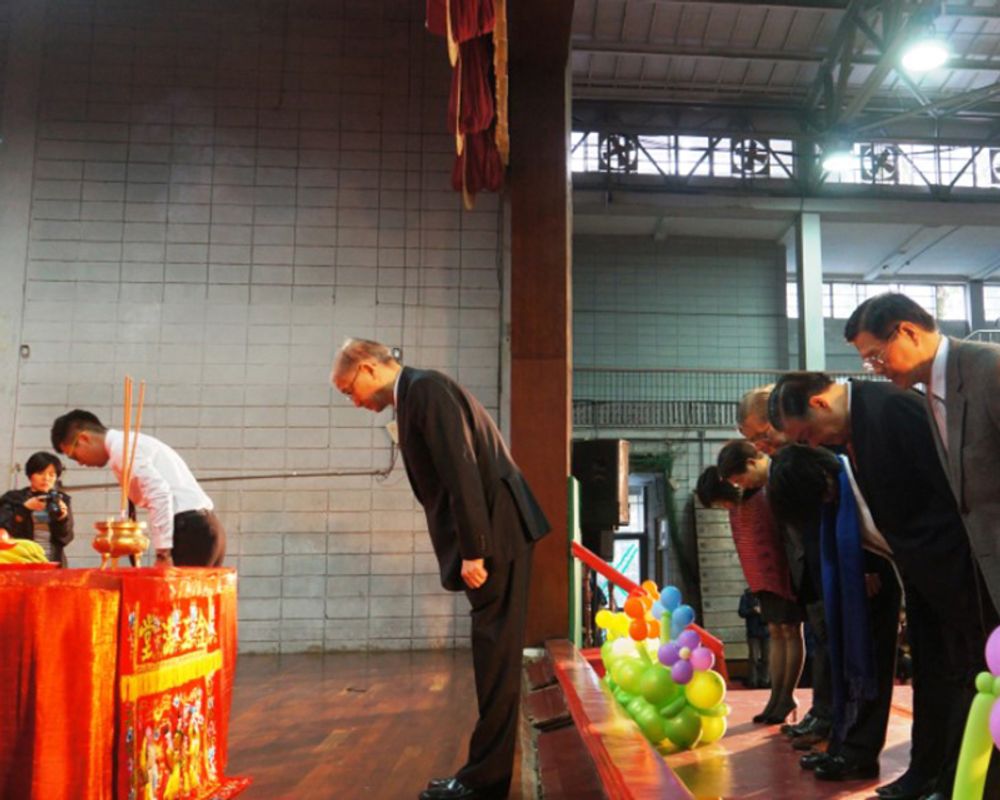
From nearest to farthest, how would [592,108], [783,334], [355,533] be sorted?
[355,533]
[592,108]
[783,334]

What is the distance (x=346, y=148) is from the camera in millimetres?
6980

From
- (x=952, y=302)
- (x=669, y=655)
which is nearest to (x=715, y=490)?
(x=669, y=655)

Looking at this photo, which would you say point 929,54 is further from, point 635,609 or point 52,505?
point 52,505

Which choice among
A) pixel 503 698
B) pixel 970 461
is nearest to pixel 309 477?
pixel 503 698

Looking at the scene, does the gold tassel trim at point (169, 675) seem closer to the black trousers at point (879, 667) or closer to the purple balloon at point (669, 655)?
the purple balloon at point (669, 655)

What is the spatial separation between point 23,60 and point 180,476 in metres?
5.33

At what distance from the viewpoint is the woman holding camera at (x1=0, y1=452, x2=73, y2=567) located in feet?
16.1

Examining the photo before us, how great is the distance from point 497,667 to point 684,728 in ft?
2.76

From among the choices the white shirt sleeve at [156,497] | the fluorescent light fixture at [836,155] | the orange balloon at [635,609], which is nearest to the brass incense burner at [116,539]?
the white shirt sleeve at [156,497]

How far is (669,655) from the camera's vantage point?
9.34 feet

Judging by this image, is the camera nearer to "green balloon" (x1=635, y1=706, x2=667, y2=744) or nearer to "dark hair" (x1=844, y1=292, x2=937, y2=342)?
"green balloon" (x1=635, y1=706, x2=667, y2=744)

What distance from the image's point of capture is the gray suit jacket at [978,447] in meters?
1.77

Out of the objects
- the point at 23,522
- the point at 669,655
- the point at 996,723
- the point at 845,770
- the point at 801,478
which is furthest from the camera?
Answer: the point at 23,522

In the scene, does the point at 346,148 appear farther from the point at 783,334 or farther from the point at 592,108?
the point at 783,334
